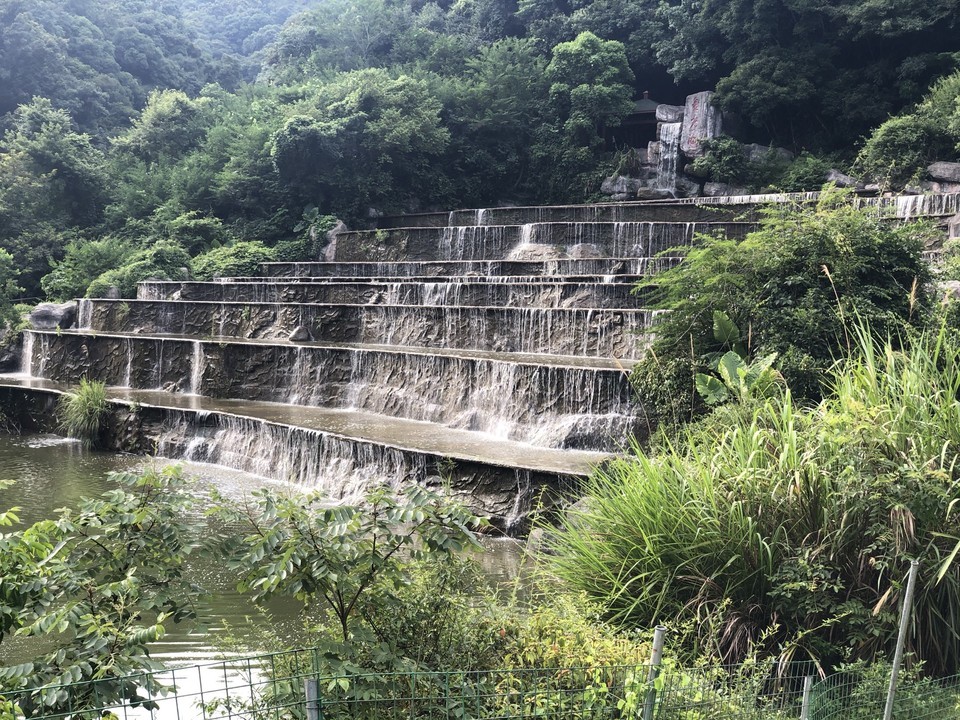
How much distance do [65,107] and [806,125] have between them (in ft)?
96.9

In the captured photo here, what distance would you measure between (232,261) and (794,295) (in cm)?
1703

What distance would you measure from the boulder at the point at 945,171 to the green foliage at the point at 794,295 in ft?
39.2

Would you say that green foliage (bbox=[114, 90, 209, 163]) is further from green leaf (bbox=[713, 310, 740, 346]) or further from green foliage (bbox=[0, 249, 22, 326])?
green leaf (bbox=[713, 310, 740, 346])

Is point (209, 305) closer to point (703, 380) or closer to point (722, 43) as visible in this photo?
point (703, 380)

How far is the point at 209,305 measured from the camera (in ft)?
58.3

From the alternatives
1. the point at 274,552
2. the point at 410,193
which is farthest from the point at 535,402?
the point at 410,193

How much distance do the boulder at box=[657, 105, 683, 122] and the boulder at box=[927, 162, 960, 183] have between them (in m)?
9.08

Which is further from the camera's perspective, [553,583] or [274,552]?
[553,583]

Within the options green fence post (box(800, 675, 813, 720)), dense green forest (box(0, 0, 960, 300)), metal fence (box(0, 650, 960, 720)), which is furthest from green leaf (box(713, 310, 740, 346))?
Result: dense green forest (box(0, 0, 960, 300))

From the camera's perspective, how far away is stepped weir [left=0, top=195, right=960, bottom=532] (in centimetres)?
987

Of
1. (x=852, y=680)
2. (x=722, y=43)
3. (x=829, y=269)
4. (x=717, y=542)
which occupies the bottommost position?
(x=852, y=680)

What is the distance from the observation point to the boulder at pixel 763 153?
80.9 feet

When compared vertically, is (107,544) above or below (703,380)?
below

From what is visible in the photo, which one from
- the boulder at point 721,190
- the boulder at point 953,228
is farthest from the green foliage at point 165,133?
the boulder at point 953,228
